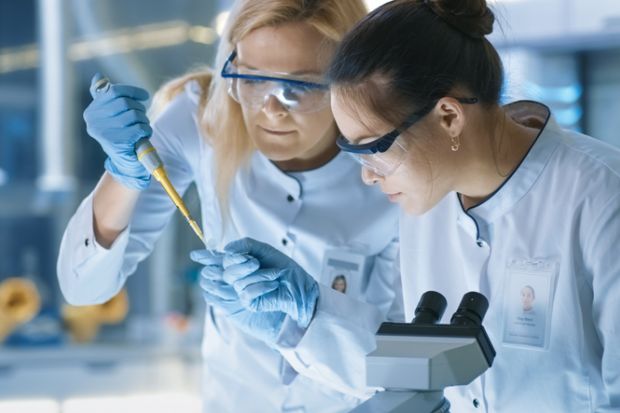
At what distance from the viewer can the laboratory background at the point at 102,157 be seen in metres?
4.13

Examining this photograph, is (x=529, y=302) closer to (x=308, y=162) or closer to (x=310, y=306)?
(x=310, y=306)

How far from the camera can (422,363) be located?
111 centimetres

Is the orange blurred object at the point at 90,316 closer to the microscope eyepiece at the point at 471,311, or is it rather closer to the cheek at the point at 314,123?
the cheek at the point at 314,123

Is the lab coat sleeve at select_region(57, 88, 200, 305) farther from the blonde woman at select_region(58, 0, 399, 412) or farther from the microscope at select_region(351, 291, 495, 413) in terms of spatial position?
the microscope at select_region(351, 291, 495, 413)

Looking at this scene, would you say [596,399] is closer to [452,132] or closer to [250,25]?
[452,132]

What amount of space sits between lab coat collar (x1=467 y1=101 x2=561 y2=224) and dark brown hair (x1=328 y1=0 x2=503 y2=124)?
131 millimetres

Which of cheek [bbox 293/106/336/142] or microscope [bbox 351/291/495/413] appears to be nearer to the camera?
microscope [bbox 351/291/495/413]

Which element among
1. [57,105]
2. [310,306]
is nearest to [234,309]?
[310,306]

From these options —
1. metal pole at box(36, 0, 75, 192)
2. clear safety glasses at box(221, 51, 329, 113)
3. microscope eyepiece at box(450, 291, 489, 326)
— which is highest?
metal pole at box(36, 0, 75, 192)

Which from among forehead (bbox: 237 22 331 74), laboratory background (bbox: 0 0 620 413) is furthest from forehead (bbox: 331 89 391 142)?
laboratory background (bbox: 0 0 620 413)

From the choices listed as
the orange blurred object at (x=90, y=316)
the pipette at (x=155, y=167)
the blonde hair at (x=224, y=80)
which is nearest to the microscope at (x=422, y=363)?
the pipette at (x=155, y=167)

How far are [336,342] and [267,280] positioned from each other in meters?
0.22

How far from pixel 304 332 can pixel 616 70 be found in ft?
10.1

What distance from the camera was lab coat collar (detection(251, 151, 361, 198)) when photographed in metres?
1.92
